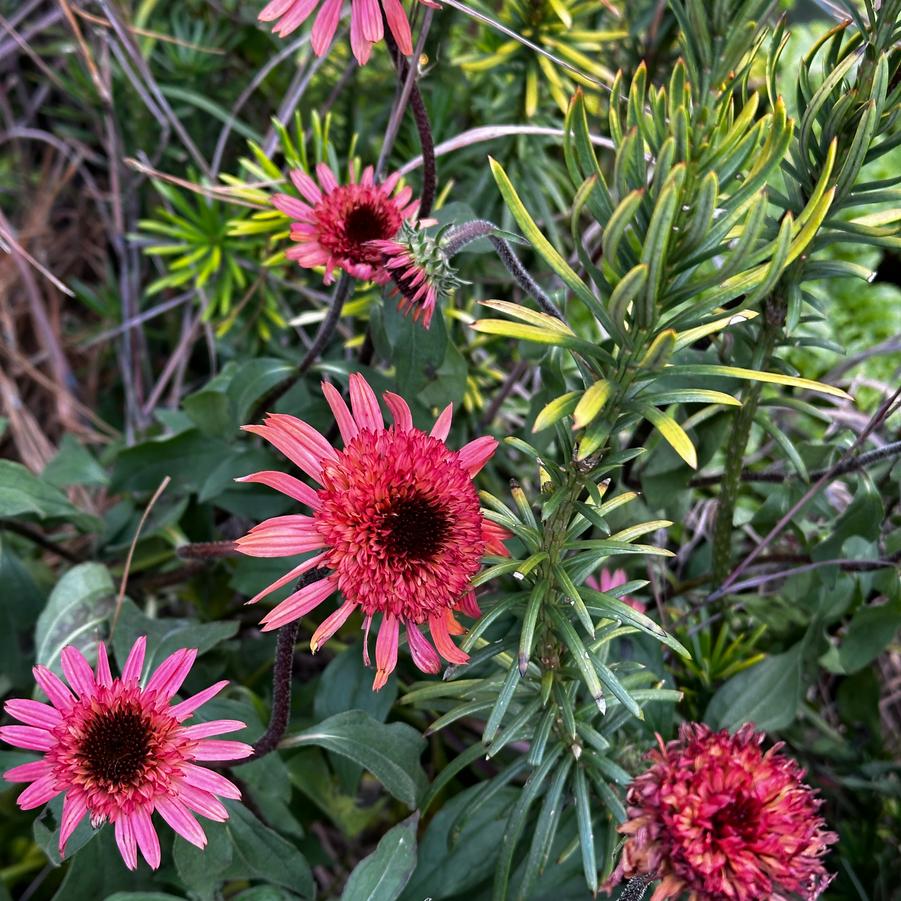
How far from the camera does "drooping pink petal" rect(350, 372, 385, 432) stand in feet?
2.55

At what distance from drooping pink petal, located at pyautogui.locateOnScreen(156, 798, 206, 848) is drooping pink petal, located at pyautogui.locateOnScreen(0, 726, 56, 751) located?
11 centimetres

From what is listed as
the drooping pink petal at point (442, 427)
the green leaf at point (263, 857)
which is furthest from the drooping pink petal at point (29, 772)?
the drooping pink petal at point (442, 427)

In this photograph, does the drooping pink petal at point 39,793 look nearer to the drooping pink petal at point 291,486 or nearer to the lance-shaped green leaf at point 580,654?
the drooping pink petal at point 291,486

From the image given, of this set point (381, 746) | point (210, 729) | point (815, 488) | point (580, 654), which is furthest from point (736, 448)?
point (210, 729)

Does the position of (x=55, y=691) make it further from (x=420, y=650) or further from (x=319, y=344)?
(x=319, y=344)

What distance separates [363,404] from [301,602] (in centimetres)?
18

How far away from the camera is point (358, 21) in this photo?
822 mm

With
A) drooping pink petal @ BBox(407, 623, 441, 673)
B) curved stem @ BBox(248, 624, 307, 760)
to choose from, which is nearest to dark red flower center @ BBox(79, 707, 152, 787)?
curved stem @ BBox(248, 624, 307, 760)

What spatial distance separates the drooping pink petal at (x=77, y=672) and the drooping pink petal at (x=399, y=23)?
23.6 inches

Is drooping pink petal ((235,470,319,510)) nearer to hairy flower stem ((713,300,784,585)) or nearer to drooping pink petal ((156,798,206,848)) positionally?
drooping pink petal ((156,798,206,848))

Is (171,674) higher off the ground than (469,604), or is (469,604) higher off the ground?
(469,604)

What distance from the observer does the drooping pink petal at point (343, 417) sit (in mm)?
746

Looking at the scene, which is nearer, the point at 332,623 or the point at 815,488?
the point at 332,623

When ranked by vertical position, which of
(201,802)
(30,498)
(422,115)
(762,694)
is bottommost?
(201,802)
